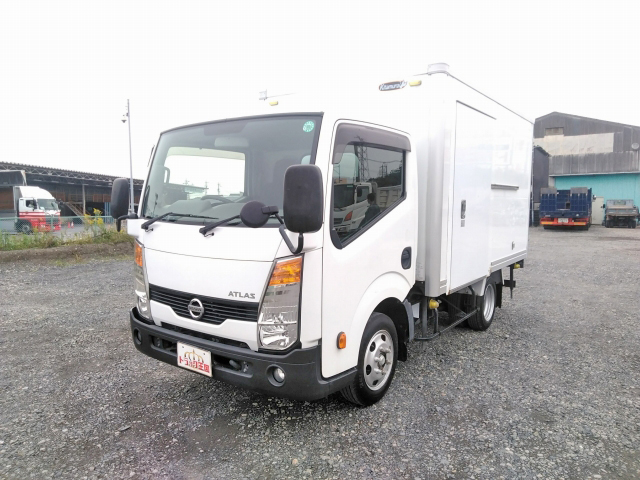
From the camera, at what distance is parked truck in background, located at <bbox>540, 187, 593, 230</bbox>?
2350cm

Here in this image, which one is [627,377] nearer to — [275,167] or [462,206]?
[462,206]

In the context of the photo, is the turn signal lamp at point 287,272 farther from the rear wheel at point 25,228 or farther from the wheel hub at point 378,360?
the rear wheel at point 25,228

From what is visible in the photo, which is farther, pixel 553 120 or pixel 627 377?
pixel 553 120

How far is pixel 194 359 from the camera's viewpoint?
9.89ft

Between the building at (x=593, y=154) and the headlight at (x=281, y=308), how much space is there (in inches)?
1366

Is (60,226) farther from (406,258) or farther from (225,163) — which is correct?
(406,258)

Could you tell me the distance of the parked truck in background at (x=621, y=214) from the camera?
2555 centimetres

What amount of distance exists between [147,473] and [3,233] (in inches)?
470

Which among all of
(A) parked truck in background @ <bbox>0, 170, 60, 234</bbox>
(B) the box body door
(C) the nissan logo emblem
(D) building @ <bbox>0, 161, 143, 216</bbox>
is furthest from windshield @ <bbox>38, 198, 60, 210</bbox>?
(B) the box body door

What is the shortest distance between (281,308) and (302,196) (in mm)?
731

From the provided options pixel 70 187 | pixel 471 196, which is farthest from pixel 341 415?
pixel 70 187

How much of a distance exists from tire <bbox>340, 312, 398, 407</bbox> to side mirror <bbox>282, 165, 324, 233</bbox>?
3.92ft

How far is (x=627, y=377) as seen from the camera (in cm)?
416

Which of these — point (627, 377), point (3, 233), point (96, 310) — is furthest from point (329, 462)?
point (3, 233)
